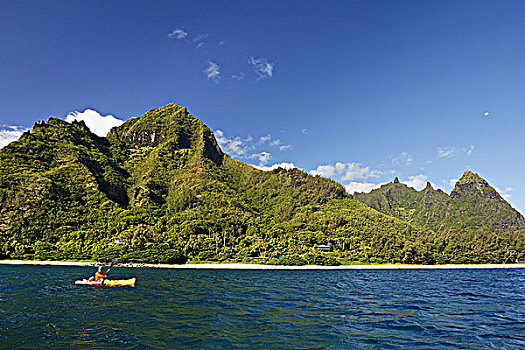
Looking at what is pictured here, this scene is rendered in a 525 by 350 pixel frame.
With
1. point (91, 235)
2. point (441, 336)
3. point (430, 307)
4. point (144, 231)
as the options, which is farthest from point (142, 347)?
point (91, 235)

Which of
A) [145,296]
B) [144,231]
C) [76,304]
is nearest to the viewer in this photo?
[76,304]

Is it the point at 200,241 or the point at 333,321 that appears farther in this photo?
the point at 200,241

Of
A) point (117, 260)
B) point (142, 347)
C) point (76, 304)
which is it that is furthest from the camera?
point (117, 260)

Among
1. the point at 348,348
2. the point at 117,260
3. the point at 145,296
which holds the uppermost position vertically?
the point at 348,348

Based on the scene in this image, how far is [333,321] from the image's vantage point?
95.6 ft

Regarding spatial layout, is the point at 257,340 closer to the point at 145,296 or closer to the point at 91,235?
the point at 145,296

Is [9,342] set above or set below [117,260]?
above

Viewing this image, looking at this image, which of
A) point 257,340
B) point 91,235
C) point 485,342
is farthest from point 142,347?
point 91,235

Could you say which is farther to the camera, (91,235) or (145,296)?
(91,235)

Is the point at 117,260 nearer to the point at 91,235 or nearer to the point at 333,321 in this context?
the point at 91,235

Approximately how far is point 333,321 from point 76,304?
29717 millimetres

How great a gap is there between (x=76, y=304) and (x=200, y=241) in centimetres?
16333

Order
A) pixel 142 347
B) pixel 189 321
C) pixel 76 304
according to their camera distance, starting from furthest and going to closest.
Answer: pixel 76 304
pixel 189 321
pixel 142 347

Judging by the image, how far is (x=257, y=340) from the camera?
22.3 metres
